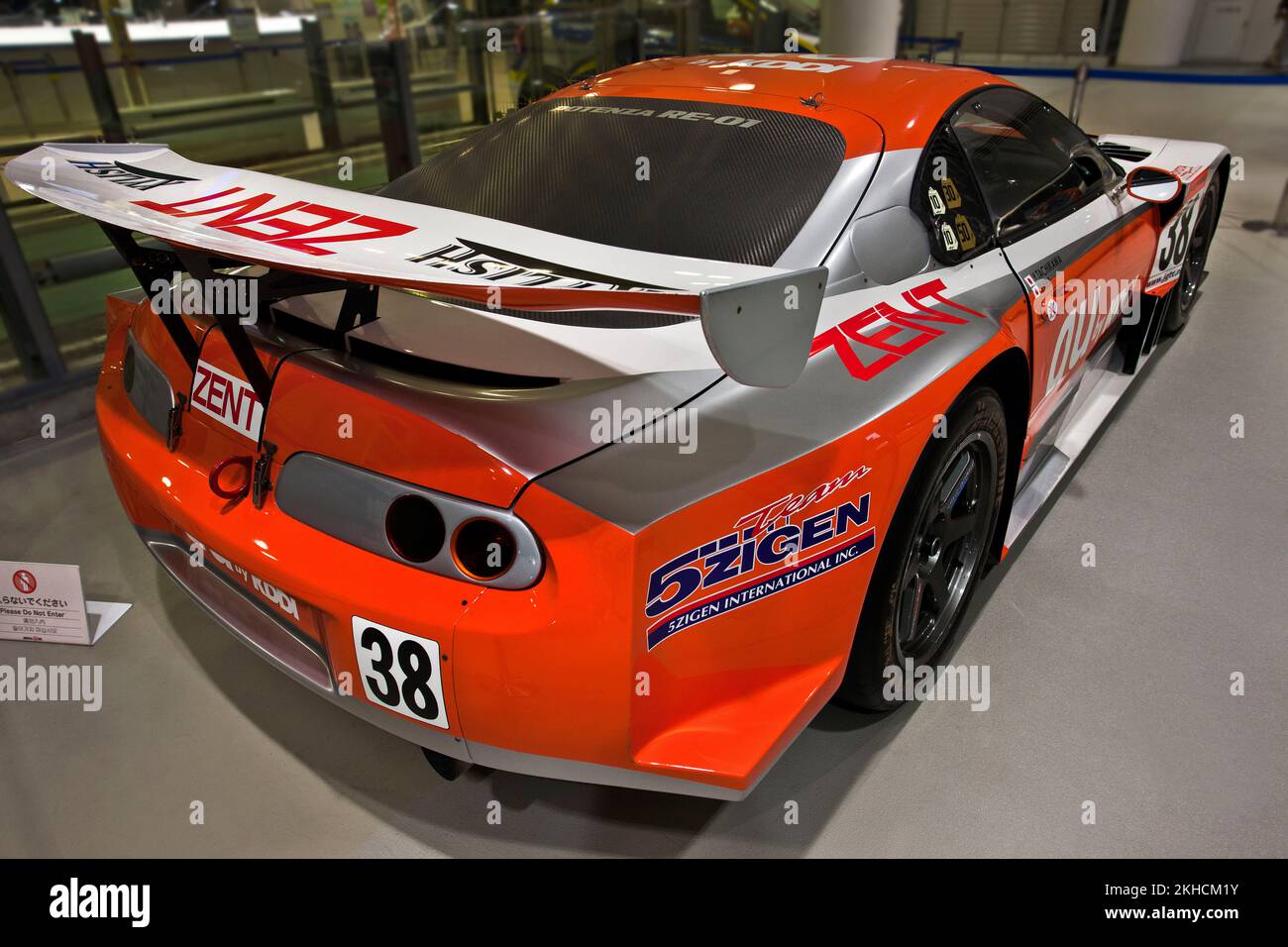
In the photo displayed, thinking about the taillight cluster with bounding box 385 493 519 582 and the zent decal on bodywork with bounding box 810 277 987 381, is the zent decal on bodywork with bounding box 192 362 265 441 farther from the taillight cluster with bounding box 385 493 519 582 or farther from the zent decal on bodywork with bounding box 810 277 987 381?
the zent decal on bodywork with bounding box 810 277 987 381

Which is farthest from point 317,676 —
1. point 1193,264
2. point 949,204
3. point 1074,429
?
point 1193,264

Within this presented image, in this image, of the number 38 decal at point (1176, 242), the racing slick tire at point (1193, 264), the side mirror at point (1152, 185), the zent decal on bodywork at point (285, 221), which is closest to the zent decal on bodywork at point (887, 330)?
the zent decal on bodywork at point (285, 221)

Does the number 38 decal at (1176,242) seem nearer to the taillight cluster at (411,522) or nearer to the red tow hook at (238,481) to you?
the taillight cluster at (411,522)

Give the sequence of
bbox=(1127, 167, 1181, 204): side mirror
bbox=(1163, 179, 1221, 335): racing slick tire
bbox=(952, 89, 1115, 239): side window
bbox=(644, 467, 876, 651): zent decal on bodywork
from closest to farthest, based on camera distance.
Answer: bbox=(644, 467, 876, 651): zent decal on bodywork < bbox=(952, 89, 1115, 239): side window < bbox=(1127, 167, 1181, 204): side mirror < bbox=(1163, 179, 1221, 335): racing slick tire

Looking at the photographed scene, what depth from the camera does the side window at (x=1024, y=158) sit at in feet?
6.42

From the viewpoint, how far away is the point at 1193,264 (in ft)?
12.2

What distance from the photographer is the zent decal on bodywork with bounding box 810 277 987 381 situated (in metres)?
1.44

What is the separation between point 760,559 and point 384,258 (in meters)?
0.68

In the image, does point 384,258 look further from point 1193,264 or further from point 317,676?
point 1193,264

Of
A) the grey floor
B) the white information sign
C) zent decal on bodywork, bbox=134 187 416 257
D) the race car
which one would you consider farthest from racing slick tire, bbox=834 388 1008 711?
the white information sign

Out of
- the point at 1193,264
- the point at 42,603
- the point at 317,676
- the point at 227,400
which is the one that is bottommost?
the point at 42,603

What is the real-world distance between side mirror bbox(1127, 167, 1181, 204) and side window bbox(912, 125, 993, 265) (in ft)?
3.04
